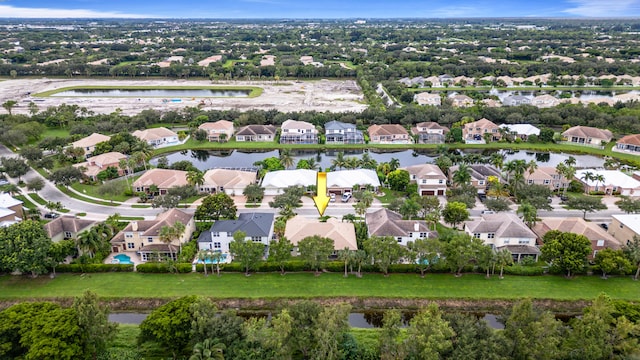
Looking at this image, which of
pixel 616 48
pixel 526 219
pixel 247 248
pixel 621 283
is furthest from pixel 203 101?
pixel 616 48

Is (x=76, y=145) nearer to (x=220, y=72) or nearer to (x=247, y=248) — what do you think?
(x=247, y=248)

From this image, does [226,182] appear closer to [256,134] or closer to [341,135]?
[256,134]

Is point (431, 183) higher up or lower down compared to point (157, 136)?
lower down

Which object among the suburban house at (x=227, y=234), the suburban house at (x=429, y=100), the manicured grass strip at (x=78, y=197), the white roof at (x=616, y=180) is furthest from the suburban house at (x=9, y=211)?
the suburban house at (x=429, y=100)

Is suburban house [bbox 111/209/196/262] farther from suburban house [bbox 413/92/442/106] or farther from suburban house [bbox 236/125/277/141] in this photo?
suburban house [bbox 413/92/442/106]

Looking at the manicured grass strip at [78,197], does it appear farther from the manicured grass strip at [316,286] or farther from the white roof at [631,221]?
the white roof at [631,221]

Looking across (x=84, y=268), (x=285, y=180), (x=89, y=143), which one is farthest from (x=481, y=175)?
(x=89, y=143)
